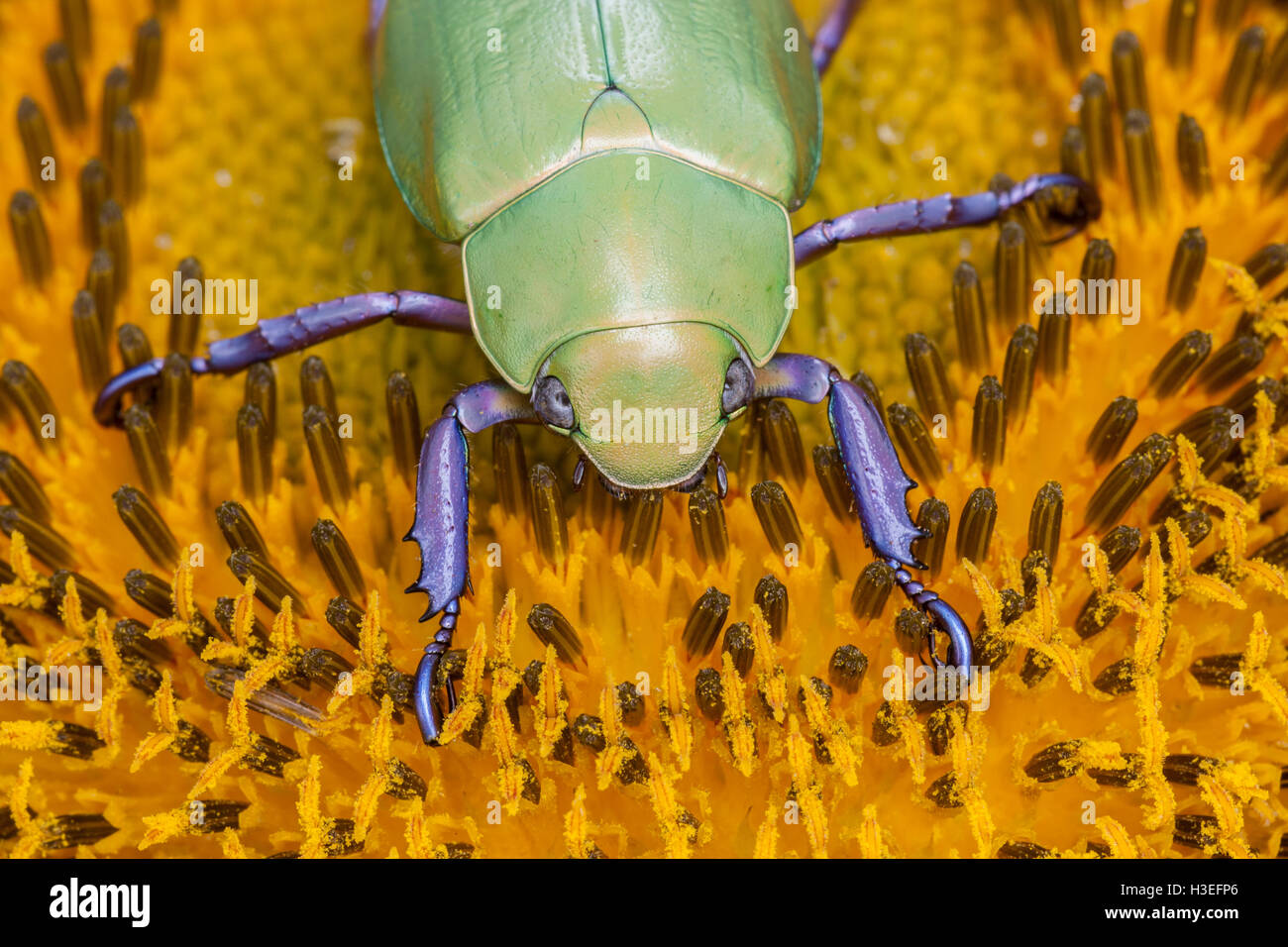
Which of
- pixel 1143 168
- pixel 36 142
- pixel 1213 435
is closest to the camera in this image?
pixel 1213 435

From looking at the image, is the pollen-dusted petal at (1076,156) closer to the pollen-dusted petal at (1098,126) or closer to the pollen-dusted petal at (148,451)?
the pollen-dusted petal at (1098,126)

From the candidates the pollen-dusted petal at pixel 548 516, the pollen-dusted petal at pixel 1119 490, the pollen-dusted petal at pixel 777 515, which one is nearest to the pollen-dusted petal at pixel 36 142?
the pollen-dusted petal at pixel 548 516

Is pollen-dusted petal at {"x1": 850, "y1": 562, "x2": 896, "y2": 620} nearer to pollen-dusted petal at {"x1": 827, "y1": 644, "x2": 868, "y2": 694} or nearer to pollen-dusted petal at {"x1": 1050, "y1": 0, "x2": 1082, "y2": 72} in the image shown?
pollen-dusted petal at {"x1": 827, "y1": 644, "x2": 868, "y2": 694}

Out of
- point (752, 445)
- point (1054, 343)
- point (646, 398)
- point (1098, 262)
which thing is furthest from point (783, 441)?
point (1098, 262)

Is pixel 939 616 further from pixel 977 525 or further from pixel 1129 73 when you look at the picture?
pixel 1129 73

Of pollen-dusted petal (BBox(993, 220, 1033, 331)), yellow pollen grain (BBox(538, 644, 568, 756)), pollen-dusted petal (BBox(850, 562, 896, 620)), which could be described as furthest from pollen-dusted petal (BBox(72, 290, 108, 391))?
pollen-dusted petal (BBox(993, 220, 1033, 331))

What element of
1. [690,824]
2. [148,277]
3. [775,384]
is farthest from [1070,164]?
[148,277]

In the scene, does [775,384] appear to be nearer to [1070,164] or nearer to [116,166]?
[1070,164]
